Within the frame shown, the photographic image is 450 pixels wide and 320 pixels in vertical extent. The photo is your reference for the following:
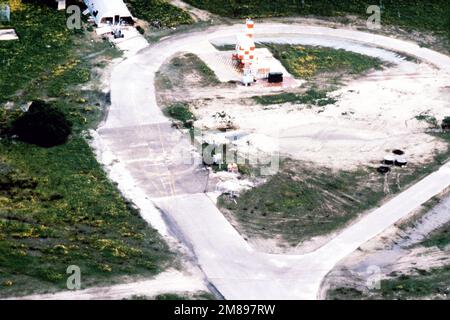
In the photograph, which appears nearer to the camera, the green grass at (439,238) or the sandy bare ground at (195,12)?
the green grass at (439,238)

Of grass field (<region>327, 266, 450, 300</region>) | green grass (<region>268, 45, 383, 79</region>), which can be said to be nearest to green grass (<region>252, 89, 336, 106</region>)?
green grass (<region>268, 45, 383, 79</region>)

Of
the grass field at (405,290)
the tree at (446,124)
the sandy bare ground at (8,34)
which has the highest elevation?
the sandy bare ground at (8,34)

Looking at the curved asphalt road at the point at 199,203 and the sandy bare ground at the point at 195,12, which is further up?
the sandy bare ground at the point at 195,12

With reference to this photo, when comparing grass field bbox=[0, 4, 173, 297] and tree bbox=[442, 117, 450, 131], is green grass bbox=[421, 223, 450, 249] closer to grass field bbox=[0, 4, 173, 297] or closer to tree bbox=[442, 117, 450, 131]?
tree bbox=[442, 117, 450, 131]

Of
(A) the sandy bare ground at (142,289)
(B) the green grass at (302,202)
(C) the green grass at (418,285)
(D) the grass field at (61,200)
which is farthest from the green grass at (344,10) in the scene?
(A) the sandy bare ground at (142,289)

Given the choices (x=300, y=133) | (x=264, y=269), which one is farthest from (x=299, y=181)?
(x=264, y=269)

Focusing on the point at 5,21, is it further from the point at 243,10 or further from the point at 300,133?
the point at 300,133

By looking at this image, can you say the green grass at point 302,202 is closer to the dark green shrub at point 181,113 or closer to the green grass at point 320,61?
the dark green shrub at point 181,113
